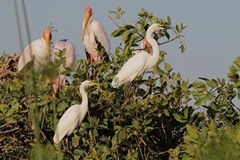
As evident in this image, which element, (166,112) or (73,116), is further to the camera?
(166,112)

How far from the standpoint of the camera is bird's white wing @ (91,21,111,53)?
10.6 meters

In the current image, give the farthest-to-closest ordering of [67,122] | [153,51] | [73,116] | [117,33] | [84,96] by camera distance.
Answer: [153,51] < [117,33] < [67,122] < [84,96] < [73,116]

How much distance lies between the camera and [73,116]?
18.0 feet

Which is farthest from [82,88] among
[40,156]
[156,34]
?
[40,156]

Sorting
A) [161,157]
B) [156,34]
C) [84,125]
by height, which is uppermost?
[156,34]

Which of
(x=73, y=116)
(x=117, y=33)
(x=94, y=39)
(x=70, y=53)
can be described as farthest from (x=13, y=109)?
(x=94, y=39)

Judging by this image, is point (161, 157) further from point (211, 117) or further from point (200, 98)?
point (200, 98)

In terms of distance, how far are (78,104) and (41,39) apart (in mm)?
3534

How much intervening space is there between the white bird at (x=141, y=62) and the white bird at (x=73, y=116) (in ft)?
1.94

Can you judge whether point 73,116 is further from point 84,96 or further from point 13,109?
point 13,109

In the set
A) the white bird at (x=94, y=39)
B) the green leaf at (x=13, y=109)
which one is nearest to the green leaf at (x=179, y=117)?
the green leaf at (x=13, y=109)

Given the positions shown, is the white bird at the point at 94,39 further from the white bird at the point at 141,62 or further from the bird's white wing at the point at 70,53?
the white bird at the point at 141,62

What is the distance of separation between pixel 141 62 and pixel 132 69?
0.42 metres

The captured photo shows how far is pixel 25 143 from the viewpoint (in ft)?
17.5
